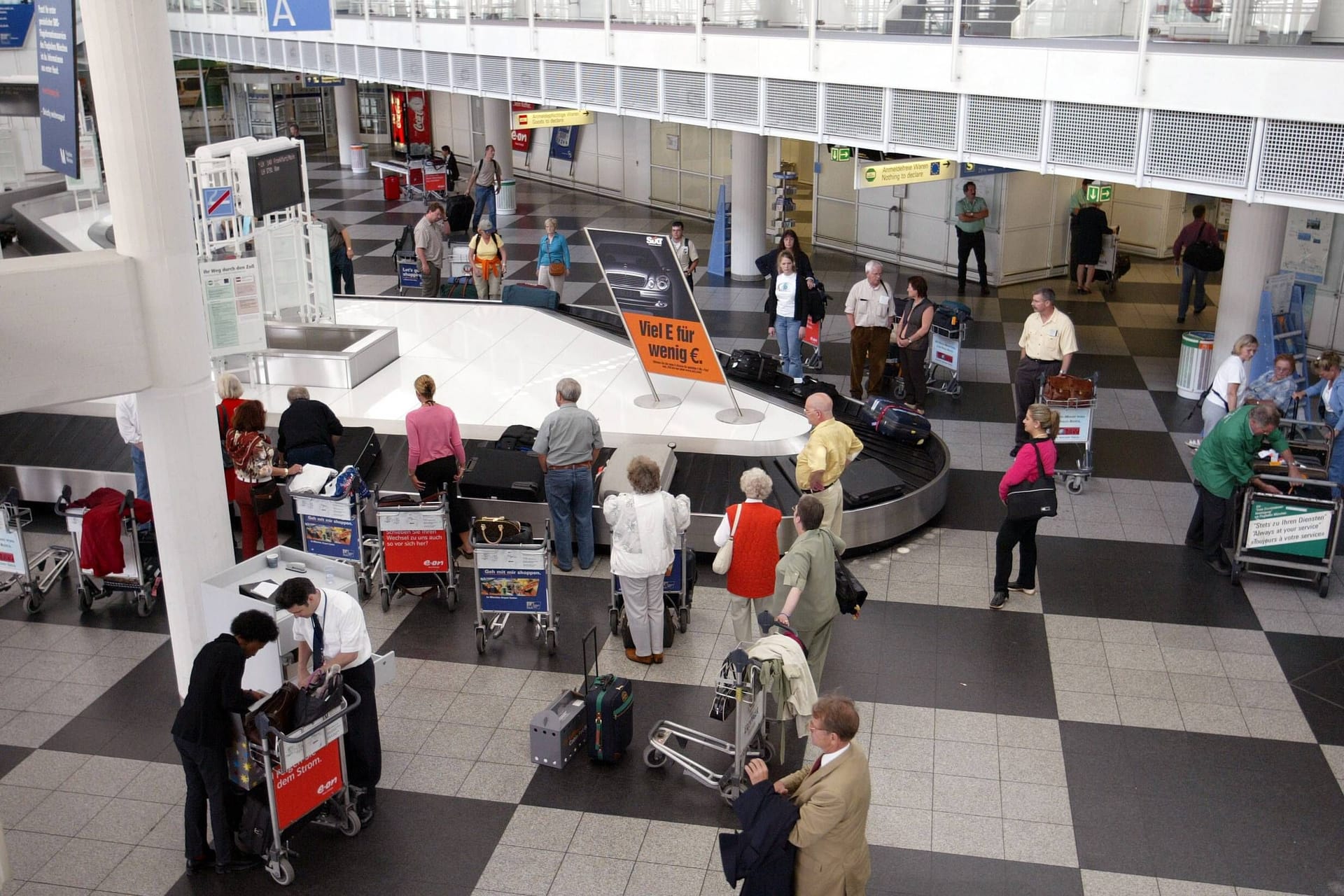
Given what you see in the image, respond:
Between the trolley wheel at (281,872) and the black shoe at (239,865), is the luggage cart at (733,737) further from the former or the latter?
the black shoe at (239,865)

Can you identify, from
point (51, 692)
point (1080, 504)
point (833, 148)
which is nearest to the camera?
point (51, 692)

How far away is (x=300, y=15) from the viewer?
13.0m

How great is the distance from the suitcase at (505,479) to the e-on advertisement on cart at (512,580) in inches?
71.5

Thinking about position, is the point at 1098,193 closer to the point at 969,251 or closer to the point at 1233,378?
the point at 969,251

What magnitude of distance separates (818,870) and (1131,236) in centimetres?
1973

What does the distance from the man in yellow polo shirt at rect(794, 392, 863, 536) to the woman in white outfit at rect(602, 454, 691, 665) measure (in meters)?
0.97

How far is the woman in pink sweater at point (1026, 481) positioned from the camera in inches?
340

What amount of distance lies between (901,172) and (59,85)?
8.62 meters

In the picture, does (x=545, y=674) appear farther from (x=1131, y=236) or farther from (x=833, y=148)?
(x=1131, y=236)

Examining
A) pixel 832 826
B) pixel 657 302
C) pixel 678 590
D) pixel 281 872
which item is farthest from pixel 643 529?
pixel 657 302

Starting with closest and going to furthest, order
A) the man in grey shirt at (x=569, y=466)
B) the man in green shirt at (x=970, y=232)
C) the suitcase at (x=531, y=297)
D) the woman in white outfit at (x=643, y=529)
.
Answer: the woman in white outfit at (x=643, y=529), the man in grey shirt at (x=569, y=466), the suitcase at (x=531, y=297), the man in green shirt at (x=970, y=232)

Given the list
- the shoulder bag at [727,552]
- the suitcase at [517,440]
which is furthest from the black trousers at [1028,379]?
the shoulder bag at [727,552]

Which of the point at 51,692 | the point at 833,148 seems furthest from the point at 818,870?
the point at 833,148

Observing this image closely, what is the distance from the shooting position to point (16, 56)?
26.4m
